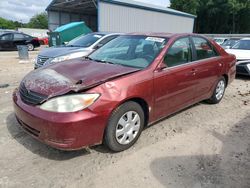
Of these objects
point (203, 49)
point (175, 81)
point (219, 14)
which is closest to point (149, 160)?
point (175, 81)

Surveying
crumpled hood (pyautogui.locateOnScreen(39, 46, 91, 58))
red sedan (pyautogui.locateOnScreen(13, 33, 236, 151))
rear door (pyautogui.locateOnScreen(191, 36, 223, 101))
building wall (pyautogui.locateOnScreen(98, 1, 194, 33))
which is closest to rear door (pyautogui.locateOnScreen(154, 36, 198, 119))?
red sedan (pyautogui.locateOnScreen(13, 33, 236, 151))

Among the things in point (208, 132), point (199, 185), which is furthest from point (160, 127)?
point (199, 185)

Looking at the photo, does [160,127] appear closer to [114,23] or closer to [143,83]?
[143,83]

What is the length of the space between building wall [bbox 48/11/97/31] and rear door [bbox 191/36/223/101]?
21.2m

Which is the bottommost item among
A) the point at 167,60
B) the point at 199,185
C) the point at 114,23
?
the point at 199,185

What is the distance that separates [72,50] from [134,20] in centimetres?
1371

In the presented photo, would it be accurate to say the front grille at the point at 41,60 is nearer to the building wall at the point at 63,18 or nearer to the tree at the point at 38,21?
the building wall at the point at 63,18

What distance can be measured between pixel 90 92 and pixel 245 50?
7.67 meters

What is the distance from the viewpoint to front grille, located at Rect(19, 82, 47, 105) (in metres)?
2.86

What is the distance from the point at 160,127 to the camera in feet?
13.3

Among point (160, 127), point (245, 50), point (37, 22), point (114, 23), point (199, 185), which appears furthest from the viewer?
point (37, 22)

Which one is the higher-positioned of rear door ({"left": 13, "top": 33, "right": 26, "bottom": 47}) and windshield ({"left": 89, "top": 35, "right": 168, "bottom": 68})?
rear door ({"left": 13, "top": 33, "right": 26, "bottom": 47})

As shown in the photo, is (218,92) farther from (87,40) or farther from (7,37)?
(7,37)

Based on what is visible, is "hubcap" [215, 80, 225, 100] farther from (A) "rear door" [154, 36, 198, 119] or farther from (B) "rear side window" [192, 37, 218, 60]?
(A) "rear door" [154, 36, 198, 119]
